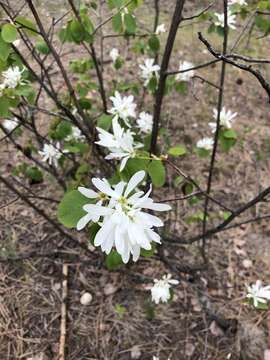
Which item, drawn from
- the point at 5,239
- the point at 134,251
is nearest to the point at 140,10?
the point at 5,239

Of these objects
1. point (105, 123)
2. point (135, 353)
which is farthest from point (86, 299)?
point (105, 123)

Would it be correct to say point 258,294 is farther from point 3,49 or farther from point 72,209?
point 3,49

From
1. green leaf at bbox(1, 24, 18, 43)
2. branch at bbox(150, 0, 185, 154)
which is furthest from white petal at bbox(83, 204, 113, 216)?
branch at bbox(150, 0, 185, 154)

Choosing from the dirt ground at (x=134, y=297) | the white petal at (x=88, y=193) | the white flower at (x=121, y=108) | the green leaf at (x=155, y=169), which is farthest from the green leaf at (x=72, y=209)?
the dirt ground at (x=134, y=297)

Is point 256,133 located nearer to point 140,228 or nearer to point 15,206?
point 15,206

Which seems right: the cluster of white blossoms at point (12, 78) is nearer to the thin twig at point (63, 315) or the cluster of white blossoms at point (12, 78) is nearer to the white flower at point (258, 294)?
the thin twig at point (63, 315)
